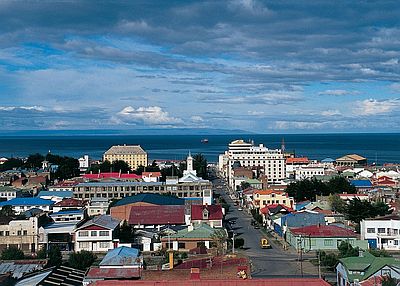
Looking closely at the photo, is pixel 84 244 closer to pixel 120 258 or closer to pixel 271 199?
pixel 120 258

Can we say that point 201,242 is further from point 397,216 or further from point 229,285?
point 229,285

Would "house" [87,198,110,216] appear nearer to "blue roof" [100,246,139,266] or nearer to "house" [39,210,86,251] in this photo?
"house" [39,210,86,251]

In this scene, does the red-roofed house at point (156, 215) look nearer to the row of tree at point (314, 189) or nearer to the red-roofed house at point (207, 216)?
the red-roofed house at point (207, 216)

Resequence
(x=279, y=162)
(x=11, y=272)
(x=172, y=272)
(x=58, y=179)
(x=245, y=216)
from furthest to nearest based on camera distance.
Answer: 1. (x=279, y=162)
2. (x=58, y=179)
3. (x=245, y=216)
4. (x=11, y=272)
5. (x=172, y=272)

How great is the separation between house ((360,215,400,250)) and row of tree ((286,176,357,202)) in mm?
15116

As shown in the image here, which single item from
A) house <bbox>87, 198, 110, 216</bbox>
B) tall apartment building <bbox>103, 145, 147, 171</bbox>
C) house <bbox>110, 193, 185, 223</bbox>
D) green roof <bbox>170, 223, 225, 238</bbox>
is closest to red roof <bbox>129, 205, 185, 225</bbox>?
house <bbox>110, 193, 185, 223</bbox>

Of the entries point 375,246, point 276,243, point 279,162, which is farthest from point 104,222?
point 279,162

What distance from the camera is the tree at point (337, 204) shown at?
38453 mm

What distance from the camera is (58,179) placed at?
6284cm

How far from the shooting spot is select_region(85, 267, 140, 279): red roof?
18406mm

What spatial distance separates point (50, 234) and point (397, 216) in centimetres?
1752

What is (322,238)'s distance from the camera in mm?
28969

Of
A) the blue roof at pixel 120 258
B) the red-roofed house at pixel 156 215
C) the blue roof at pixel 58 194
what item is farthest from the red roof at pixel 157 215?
the blue roof at pixel 58 194

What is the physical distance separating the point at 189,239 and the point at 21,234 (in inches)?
322
